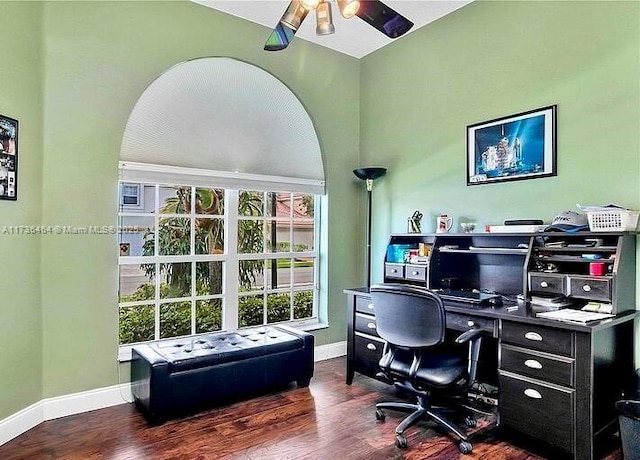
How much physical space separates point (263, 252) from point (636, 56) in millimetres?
3011

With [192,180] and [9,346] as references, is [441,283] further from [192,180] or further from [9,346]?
[9,346]

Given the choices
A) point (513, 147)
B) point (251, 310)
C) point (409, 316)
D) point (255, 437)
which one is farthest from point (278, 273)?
point (513, 147)

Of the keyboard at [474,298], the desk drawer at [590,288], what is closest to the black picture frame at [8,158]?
→ the keyboard at [474,298]

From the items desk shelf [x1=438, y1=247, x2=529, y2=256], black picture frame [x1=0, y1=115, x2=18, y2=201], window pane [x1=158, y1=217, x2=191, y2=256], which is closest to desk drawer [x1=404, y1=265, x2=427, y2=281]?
desk shelf [x1=438, y1=247, x2=529, y2=256]

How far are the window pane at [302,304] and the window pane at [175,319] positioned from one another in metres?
1.05

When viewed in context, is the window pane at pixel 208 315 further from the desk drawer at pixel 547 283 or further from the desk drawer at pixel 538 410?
the desk drawer at pixel 547 283

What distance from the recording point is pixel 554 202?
2814mm

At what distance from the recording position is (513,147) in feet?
9.95

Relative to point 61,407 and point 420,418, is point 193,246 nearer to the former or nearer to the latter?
point 61,407

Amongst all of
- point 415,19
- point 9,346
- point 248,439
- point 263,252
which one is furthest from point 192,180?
point 415,19

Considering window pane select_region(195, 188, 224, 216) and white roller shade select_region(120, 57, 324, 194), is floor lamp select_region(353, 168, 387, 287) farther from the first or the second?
window pane select_region(195, 188, 224, 216)

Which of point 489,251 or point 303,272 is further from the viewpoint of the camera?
point 303,272

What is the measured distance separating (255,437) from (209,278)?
144cm

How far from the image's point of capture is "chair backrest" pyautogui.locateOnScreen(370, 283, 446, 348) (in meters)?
2.30
